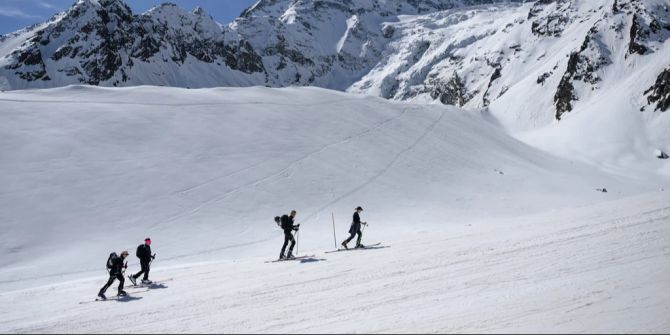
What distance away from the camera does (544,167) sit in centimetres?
4253

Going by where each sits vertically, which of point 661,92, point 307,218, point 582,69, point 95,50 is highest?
point 95,50

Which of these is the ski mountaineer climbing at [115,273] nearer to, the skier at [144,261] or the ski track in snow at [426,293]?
the ski track in snow at [426,293]

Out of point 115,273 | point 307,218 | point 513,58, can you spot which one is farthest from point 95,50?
point 115,273

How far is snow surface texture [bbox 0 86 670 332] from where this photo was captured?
9.94 meters

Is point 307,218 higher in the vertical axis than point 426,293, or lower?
higher

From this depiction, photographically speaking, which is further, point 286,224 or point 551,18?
point 551,18

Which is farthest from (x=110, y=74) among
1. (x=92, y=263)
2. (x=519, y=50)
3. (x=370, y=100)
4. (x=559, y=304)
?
(x=559, y=304)

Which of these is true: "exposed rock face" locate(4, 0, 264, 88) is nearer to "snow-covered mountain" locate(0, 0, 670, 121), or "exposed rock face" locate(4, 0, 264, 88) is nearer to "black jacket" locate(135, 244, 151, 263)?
"snow-covered mountain" locate(0, 0, 670, 121)

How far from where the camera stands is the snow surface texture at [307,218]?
9938mm

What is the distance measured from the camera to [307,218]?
84.6ft

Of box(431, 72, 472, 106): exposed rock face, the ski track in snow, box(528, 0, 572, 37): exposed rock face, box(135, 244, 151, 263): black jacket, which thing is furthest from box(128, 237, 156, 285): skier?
box(431, 72, 472, 106): exposed rock face

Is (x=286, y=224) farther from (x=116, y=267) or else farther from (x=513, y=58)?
(x=513, y=58)

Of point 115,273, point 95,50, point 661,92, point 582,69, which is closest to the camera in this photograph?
point 115,273

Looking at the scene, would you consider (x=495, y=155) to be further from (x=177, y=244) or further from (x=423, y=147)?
(x=177, y=244)
